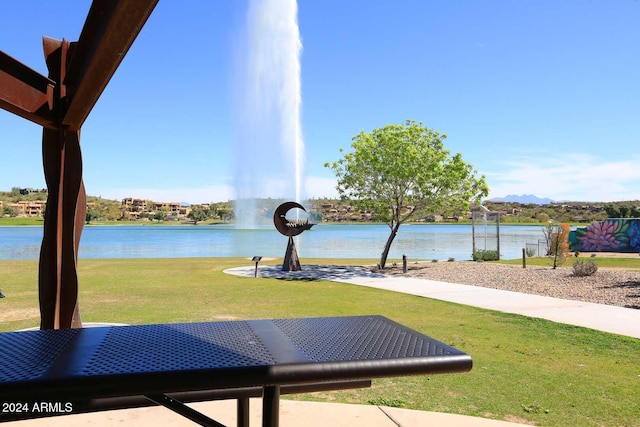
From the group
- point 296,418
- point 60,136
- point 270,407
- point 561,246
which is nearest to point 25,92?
point 60,136

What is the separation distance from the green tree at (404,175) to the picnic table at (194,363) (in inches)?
604

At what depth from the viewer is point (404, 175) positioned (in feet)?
57.7

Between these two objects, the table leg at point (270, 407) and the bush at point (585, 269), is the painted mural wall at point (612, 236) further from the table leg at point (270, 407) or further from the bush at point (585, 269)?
the table leg at point (270, 407)

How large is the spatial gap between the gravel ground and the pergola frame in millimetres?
10278

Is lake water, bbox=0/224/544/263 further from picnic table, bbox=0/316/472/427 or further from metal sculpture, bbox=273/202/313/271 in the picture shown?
picnic table, bbox=0/316/472/427

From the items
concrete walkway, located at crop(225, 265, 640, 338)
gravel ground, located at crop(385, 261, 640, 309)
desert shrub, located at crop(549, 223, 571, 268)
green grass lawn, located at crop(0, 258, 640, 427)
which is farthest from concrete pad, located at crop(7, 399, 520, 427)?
desert shrub, located at crop(549, 223, 571, 268)

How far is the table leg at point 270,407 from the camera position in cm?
213

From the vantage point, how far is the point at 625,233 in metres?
30.2

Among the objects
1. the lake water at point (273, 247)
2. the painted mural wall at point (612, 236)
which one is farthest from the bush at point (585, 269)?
the painted mural wall at point (612, 236)

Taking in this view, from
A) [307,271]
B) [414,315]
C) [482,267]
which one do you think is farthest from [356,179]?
[414,315]

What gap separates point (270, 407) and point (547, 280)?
552 inches

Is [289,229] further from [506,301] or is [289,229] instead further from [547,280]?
[506,301]

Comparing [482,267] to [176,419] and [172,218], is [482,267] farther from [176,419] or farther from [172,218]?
[172,218]

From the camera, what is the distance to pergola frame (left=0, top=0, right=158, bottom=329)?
3623mm
